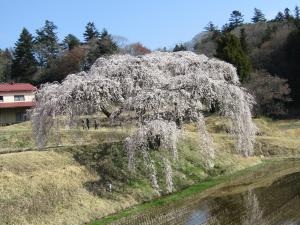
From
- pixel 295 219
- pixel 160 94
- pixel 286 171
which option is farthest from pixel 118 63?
pixel 295 219

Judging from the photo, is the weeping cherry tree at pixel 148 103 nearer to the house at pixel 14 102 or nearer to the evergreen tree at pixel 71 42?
the house at pixel 14 102

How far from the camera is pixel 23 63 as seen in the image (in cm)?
6309

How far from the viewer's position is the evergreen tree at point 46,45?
218ft

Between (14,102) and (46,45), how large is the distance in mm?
22747

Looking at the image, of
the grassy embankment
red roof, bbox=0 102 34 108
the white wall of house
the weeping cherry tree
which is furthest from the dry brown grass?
the white wall of house

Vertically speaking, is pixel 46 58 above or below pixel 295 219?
above

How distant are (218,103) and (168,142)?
4873 mm

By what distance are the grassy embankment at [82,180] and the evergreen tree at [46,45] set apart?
125ft

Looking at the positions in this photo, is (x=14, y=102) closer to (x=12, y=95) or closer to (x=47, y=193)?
(x=12, y=95)

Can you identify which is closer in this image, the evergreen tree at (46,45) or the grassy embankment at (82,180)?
the grassy embankment at (82,180)

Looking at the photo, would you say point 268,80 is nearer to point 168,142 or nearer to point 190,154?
point 190,154

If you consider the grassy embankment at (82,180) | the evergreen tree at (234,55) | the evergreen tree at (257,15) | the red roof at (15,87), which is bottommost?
the grassy embankment at (82,180)

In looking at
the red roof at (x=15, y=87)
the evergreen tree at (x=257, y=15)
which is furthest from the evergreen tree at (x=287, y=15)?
the red roof at (x=15, y=87)

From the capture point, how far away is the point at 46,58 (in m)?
66.6
